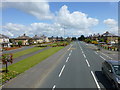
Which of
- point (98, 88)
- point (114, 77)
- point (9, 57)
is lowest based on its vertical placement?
point (98, 88)

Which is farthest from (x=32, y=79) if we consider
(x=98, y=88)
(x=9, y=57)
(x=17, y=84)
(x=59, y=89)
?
(x=98, y=88)

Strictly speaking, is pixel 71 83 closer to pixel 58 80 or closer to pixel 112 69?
pixel 58 80

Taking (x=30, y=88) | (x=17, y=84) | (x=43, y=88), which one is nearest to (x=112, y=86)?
(x=43, y=88)

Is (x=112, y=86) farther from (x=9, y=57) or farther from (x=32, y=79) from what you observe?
(x=9, y=57)

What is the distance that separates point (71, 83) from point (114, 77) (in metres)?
3.36

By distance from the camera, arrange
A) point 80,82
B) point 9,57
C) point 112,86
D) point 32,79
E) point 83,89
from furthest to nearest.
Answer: point 9,57
point 32,79
point 80,82
point 112,86
point 83,89

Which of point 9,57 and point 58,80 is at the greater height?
point 9,57

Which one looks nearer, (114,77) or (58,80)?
(114,77)

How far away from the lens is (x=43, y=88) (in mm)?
8883

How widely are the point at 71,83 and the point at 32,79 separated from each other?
356 centimetres

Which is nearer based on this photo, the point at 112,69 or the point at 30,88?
the point at 30,88

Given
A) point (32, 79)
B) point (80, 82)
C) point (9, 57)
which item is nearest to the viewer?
point (80, 82)

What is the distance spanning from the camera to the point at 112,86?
9.34 meters

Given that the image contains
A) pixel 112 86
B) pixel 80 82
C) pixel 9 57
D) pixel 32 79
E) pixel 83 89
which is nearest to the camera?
pixel 83 89
